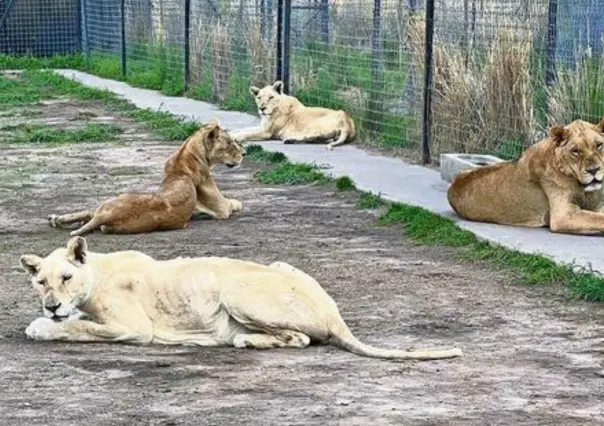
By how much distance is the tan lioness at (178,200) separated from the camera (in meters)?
10.8

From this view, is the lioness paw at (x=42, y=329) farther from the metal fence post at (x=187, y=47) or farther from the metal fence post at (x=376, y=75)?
the metal fence post at (x=187, y=47)

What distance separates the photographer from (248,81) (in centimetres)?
1998

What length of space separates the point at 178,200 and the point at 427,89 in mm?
3910

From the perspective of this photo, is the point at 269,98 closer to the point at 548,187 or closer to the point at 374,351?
the point at 548,187

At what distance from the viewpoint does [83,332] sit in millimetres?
7258

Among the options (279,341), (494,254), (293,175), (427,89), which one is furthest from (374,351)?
(427,89)

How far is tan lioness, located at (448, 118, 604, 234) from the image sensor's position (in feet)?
33.8

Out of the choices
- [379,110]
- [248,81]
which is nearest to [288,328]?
[379,110]

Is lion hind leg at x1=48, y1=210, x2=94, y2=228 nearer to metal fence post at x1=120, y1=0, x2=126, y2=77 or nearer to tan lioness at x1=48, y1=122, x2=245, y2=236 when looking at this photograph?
tan lioness at x1=48, y1=122, x2=245, y2=236

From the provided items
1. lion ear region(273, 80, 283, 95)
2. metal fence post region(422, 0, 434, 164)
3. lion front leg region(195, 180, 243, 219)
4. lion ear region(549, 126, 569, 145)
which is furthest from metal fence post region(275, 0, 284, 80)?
lion ear region(549, 126, 569, 145)

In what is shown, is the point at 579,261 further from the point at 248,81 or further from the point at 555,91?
the point at 248,81

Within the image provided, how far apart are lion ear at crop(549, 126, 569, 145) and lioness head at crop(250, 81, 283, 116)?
640 cm

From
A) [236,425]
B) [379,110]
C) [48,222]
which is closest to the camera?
[236,425]

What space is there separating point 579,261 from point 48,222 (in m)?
4.30
